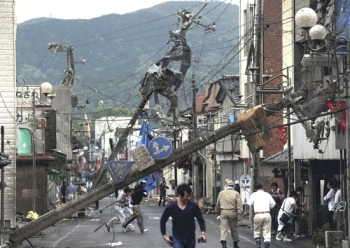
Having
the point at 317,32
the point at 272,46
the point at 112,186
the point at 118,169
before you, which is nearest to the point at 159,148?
the point at 118,169

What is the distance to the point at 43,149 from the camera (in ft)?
142

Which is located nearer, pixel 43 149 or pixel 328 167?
pixel 328 167

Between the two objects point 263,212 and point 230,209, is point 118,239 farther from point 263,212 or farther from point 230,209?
point 263,212

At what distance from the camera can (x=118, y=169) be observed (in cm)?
2111

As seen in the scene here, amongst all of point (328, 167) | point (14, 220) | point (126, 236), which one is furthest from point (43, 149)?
point (328, 167)

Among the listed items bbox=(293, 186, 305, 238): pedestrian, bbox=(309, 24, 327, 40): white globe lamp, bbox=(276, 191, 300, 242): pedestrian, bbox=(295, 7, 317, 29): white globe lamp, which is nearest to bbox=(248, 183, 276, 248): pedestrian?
bbox=(309, 24, 327, 40): white globe lamp

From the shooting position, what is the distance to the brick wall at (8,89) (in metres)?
31.8

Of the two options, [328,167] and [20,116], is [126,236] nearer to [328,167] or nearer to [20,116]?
[328,167]

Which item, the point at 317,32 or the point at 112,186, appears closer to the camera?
the point at 317,32

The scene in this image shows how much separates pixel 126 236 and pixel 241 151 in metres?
22.9

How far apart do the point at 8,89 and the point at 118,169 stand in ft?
40.1

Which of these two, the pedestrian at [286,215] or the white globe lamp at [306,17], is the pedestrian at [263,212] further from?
the pedestrian at [286,215]

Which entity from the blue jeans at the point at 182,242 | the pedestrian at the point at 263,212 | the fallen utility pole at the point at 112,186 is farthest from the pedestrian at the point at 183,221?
the pedestrian at the point at 263,212

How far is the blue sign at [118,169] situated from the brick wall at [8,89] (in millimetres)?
11704
